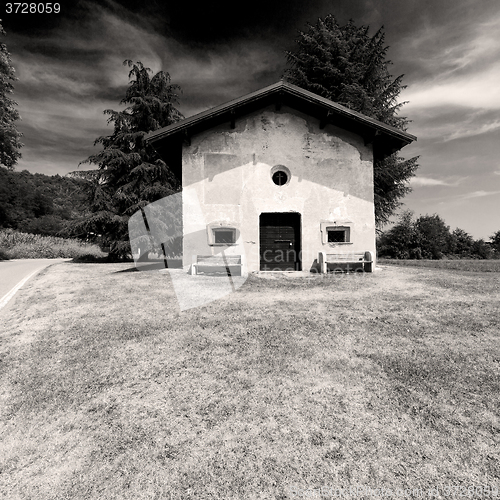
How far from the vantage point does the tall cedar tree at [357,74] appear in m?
18.7

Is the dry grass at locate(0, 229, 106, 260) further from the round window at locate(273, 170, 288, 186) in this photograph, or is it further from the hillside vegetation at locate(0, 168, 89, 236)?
the hillside vegetation at locate(0, 168, 89, 236)

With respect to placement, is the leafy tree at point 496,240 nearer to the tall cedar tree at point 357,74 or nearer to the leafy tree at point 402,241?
the leafy tree at point 402,241

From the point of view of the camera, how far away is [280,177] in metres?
11.7

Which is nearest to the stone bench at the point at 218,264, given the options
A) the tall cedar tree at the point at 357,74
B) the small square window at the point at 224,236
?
the small square window at the point at 224,236

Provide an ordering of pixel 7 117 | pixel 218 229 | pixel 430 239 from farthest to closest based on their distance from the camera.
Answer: pixel 430 239
pixel 7 117
pixel 218 229

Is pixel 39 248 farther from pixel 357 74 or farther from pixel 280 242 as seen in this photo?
pixel 357 74

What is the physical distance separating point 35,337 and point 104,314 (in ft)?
3.87

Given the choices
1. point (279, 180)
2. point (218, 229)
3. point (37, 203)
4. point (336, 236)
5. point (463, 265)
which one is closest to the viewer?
point (218, 229)

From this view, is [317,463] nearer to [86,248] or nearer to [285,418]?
[285,418]

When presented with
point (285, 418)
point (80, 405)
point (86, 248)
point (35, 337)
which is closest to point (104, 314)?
point (35, 337)

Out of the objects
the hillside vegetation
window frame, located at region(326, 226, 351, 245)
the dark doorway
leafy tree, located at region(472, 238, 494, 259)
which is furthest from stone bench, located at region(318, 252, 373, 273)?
the hillside vegetation

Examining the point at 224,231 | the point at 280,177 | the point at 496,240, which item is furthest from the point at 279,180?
the point at 496,240

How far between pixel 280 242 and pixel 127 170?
41.0 ft

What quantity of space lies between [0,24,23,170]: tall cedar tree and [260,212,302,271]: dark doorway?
17.7 m
